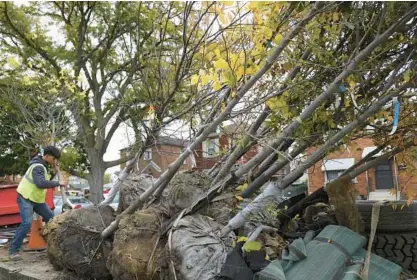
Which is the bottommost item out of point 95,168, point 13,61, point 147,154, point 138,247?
point 95,168

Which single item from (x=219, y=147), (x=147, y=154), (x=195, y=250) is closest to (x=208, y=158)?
(x=219, y=147)

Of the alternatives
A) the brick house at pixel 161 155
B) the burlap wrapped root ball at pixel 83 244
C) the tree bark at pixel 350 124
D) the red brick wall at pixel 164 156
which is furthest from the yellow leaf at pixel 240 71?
the burlap wrapped root ball at pixel 83 244

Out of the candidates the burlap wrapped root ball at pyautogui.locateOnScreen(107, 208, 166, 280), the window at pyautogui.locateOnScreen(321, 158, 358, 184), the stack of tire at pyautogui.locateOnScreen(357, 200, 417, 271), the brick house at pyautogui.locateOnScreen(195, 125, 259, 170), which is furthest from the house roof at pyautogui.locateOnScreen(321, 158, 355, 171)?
the burlap wrapped root ball at pyautogui.locateOnScreen(107, 208, 166, 280)

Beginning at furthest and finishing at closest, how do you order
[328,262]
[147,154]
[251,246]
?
[147,154], [251,246], [328,262]

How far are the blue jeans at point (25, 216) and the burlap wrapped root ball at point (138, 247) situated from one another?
262cm

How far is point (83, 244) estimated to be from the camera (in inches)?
182

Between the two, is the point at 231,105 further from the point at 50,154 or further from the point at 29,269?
the point at 50,154

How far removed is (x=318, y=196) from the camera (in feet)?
15.6

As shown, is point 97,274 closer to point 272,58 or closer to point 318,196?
point 318,196

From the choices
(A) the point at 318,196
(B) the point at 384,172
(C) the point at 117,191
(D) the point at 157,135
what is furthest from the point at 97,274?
(B) the point at 384,172

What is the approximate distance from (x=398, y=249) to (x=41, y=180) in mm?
4868

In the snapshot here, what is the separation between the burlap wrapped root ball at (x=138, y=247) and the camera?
367 cm

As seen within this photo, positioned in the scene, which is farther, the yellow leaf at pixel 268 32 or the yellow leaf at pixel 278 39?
the yellow leaf at pixel 268 32

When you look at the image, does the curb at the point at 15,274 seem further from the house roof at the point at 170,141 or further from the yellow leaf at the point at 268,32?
the yellow leaf at the point at 268,32
